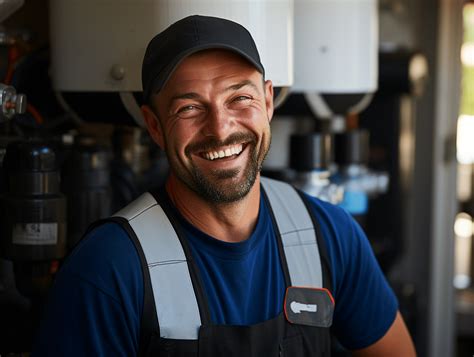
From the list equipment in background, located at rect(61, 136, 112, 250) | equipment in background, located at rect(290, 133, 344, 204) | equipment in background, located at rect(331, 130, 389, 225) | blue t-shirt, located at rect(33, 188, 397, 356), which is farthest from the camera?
equipment in background, located at rect(331, 130, 389, 225)

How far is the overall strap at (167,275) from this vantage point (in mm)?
1235

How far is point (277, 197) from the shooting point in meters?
1.48

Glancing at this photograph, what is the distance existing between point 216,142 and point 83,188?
516mm

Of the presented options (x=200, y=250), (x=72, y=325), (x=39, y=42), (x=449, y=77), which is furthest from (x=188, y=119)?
(x=449, y=77)

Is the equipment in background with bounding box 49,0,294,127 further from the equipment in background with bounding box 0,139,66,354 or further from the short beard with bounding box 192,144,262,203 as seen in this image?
the short beard with bounding box 192,144,262,203

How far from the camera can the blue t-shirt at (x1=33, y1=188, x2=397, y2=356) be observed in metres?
1.18

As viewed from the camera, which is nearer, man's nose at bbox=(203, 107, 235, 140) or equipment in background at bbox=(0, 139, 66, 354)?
man's nose at bbox=(203, 107, 235, 140)

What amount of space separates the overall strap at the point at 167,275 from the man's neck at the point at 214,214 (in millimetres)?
46

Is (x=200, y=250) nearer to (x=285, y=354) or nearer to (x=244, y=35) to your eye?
(x=285, y=354)

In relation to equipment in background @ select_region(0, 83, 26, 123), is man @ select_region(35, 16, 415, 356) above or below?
below

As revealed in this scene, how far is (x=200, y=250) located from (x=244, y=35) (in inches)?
14.0

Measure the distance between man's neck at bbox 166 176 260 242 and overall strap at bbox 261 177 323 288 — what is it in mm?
82

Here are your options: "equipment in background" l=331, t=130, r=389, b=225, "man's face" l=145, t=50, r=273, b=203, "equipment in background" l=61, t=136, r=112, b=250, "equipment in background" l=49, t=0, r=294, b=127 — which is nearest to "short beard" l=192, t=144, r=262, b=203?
"man's face" l=145, t=50, r=273, b=203

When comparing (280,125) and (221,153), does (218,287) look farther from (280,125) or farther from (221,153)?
(280,125)
